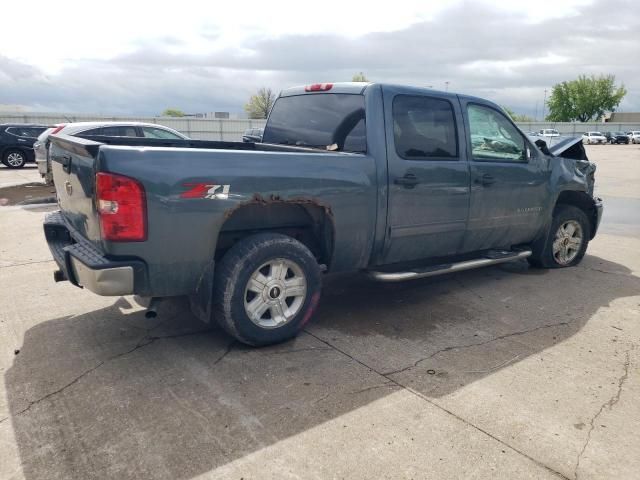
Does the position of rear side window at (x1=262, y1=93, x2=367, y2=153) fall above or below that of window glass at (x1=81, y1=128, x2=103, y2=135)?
above

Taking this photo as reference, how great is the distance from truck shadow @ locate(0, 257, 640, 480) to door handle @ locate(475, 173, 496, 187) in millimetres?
1121

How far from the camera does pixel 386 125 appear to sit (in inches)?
167

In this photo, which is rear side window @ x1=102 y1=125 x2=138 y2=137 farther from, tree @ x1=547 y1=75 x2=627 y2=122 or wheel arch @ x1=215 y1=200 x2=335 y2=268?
tree @ x1=547 y1=75 x2=627 y2=122

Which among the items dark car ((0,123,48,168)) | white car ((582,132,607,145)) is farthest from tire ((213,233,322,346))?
white car ((582,132,607,145))

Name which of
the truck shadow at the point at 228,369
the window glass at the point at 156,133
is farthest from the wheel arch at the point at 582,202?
the window glass at the point at 156,133

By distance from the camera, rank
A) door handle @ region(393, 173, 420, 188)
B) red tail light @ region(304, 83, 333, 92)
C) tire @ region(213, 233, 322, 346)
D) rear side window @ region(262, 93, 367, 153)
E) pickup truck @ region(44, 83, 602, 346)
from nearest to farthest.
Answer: pickup truck @ region(44, 83, 602, 346) → tire @ region(213, 233, 322, 346) → door handle @ region(393, 173, 420, 188) → rear side window @ region(262, 93, 367, 153) → red tail light @ region(304, 83, 333, 92)

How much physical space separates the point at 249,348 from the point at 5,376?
1.58 metres

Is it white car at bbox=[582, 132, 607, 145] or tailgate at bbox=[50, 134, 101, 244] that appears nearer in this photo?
tailgate at bbox=[50, 134, 101, 244]

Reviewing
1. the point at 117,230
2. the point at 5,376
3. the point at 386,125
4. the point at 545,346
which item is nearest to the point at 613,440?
the point at 545,346

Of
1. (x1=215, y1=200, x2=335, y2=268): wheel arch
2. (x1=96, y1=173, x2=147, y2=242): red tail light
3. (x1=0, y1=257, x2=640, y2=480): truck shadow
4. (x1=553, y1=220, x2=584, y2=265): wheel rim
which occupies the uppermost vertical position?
(x1=96, y1=173, x2=147, y2=242): red tail light

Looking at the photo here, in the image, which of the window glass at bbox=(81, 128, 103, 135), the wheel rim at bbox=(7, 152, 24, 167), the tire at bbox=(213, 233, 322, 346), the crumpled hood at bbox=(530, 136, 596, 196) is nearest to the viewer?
the tire at bbox=(213, 233, 322, 346)

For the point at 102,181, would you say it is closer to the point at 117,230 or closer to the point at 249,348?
the point at 117,230

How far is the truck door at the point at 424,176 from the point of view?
4.29m

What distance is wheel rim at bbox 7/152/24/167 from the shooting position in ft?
59.0
